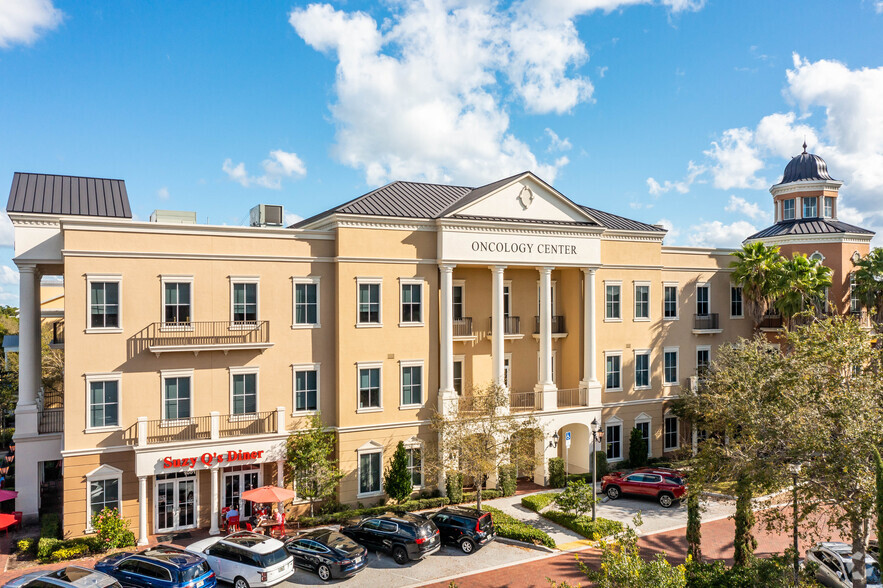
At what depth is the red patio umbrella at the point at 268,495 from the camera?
23672 millimetres

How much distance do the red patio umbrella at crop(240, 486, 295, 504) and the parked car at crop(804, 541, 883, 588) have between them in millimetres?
18405

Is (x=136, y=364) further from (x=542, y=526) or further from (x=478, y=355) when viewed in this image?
(x=542, y=526)

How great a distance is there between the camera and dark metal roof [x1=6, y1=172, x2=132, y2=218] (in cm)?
2648

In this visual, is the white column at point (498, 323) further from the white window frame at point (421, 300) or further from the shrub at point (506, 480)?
the shrub at point (506, 480)

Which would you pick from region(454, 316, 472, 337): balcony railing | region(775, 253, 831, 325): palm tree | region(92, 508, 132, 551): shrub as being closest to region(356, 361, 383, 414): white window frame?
region(454, 316, 472, 337): balcony railing

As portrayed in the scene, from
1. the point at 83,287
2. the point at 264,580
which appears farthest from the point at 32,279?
the point at 264,580

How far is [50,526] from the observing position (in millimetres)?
23656

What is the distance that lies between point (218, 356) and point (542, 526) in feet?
51.8

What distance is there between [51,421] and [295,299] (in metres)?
11.7

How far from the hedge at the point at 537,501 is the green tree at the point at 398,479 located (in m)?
5.43

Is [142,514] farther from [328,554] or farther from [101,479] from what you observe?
[328,554]

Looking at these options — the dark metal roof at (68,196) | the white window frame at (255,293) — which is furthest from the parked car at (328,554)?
the dark metal roof at (68,196)

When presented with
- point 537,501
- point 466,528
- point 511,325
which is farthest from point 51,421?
point 511,325

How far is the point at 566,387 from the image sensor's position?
115 ft
